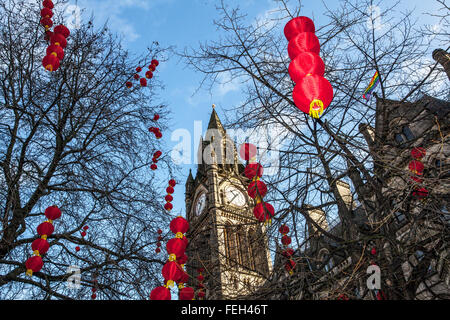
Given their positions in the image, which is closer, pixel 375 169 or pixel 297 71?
pixel 297 71

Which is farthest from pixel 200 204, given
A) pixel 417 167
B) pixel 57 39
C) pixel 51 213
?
pixel 417 167

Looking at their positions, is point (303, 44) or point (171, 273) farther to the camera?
point (171, 273)

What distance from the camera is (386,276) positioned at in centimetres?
390

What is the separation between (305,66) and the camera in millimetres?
3129

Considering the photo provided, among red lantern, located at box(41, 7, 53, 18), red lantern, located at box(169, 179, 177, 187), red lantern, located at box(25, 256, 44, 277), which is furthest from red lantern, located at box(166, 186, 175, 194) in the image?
red lantern, located at box(41, 7, 53, 18)

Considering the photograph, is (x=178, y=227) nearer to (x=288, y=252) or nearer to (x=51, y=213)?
(x=288, y=252)

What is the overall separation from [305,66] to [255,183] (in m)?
1.72

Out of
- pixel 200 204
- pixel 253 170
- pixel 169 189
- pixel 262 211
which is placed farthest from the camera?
pixel 200 204

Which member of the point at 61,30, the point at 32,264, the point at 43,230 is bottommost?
the point at 32,264

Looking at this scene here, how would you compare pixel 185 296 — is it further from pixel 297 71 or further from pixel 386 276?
pixel 297 71
